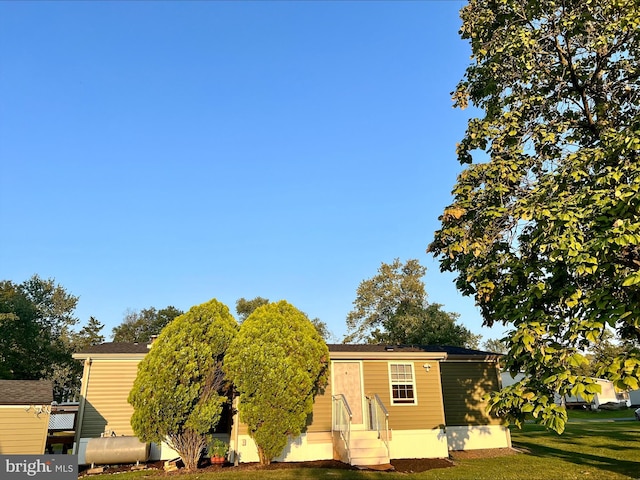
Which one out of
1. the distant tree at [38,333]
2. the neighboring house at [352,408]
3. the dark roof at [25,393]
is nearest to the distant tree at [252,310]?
the distant tree at [38,333]

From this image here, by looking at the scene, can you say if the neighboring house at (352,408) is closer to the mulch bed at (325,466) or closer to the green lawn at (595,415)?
the mulch bed at (325,466)

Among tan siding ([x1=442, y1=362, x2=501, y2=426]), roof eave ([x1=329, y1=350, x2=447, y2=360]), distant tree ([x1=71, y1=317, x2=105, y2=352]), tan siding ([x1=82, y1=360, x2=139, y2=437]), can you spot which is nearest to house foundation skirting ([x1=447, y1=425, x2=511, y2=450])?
tan siding ([x1=442, y1=362, x2=501, y2=426])

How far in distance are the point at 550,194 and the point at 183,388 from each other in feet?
32.8

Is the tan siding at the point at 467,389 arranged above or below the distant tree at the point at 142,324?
below

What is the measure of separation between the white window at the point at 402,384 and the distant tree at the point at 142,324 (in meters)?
45.9

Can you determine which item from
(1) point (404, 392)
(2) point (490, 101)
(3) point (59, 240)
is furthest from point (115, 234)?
(2) point (490, 101)

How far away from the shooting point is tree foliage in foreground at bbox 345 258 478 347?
119 ft

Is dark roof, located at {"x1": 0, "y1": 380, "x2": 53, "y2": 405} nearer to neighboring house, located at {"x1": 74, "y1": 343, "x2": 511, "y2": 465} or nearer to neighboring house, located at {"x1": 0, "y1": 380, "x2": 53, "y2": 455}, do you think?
neighboring house, located at {"x1": 0, "y1": 380, "x2": 53, "y2": 455}

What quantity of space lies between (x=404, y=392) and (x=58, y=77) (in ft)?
57.0

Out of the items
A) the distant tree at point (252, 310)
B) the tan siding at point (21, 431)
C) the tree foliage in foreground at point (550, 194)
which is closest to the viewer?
the tree foliage in foreground at point (550, 194)

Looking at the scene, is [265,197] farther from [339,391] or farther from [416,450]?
[416,450]

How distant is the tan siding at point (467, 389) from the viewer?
602 inches

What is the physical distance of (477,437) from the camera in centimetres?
1505

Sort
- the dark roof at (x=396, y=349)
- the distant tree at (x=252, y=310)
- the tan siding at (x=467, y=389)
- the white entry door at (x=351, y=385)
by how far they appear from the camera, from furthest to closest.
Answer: the distant tree at (x=252, y=310), the tan siding at (x=467, y=389), the dark roof at (x=396, y=349), the white entry door at (x=351, y=385)
